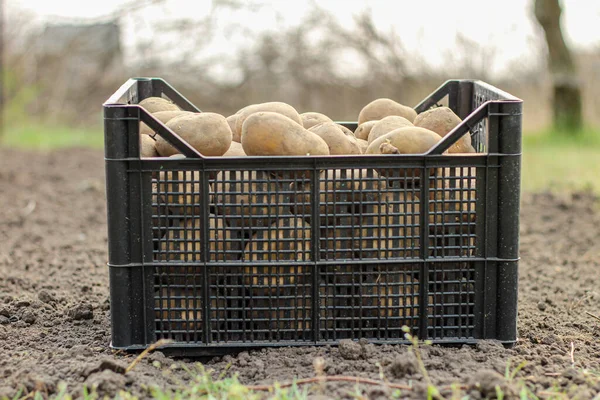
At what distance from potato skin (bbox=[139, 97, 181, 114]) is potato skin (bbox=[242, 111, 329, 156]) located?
655 millimetres

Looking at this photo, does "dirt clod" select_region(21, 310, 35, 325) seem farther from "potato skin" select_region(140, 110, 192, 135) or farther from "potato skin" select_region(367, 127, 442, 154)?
"potato skin" select_region(367, 127, 442, 154)

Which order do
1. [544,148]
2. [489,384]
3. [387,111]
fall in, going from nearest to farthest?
[489,384] → [387,111] → [544,148]

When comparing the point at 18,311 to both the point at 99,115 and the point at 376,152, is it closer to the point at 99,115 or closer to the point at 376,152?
the point at 376,152

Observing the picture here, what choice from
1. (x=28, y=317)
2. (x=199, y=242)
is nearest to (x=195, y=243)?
(x=199, y=242)

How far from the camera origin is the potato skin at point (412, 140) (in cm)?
293

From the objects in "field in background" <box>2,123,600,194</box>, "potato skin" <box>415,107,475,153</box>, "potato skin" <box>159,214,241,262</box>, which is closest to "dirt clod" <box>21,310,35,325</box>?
"potato skin" <box>159,214,241,262</box>

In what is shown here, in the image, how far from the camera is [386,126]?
10.6 ft

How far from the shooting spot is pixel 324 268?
289 cm

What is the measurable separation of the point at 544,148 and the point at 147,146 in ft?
27.9

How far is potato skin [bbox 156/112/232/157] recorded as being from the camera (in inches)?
117

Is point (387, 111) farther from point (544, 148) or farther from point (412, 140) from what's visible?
point (544, 148)

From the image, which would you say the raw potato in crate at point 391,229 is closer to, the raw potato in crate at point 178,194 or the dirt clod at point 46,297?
the raw potato in crate at point 178,194

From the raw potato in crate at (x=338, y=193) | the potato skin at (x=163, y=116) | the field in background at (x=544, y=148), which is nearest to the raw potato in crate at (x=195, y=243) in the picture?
the raw potato in crate at (x=338, y=193)

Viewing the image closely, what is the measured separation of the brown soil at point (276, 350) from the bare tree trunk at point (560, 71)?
5662mm
